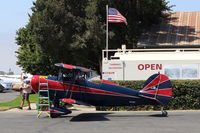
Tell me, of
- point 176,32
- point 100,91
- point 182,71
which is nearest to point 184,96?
point 182,71

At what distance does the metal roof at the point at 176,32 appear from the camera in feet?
119

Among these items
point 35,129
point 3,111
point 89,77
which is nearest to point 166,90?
point 89,77

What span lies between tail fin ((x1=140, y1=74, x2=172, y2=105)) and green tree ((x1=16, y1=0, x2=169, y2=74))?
17.9 meters

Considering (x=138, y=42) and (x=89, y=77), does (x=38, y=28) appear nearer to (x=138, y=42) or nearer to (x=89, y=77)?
(x=138, y=42)

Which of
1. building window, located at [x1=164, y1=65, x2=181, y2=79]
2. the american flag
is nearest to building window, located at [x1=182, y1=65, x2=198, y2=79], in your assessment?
building window, located at [x1=164, y1=65, x2=181, y2=79]

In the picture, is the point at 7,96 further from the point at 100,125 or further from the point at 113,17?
the point at 100,125

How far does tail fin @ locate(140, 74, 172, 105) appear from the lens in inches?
580

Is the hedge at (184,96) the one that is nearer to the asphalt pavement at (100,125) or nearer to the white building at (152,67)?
the white building at (152,67)

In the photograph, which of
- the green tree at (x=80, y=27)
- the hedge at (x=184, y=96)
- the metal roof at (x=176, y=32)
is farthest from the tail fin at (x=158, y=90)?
the metal roof at (x=176, y=32)

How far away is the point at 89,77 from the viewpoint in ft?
50.0

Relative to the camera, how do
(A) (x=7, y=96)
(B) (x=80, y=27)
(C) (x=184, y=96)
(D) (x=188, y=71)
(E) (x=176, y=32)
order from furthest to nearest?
1. (E) (x=176, y=32)
2. (B) (x=80, y=27)
3. (A) (x=7, y=96)
4. (D) (x=188, y=71)
5. (C) (x=184, y=96)

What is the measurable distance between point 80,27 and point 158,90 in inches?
784

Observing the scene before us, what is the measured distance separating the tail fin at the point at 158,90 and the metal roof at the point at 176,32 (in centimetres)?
2138

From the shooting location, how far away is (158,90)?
1476 centimetres
